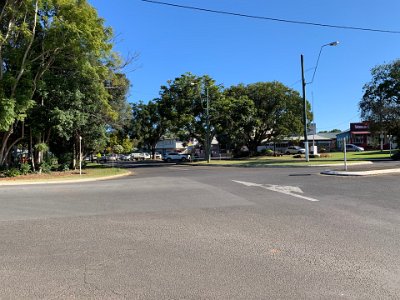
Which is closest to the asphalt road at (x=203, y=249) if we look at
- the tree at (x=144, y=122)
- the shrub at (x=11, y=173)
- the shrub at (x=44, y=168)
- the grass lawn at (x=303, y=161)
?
the shrub at (x=11, y=173)

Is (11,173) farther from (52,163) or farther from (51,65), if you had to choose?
(51,65)

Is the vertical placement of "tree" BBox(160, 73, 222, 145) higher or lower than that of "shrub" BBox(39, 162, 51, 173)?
higher

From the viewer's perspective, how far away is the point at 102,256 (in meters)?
5.80

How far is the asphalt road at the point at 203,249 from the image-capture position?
450 centimetres

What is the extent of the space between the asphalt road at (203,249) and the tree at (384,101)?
111ft

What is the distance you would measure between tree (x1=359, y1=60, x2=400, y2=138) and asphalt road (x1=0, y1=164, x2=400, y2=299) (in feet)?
111

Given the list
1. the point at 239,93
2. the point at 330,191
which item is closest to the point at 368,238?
the point at 330,191

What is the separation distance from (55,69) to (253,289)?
26.7m

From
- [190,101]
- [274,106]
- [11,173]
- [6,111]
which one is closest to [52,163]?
[11,173]

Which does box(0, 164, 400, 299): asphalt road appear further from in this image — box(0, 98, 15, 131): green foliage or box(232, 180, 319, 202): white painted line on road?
box(0, 98, 15, 131): green foliage

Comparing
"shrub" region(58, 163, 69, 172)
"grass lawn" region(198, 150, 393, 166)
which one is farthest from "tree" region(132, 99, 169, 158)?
"shrub" region(58, 163, 69, 172)

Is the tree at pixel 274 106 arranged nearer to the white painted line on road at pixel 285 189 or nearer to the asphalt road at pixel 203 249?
the white painted line on road at pixel 285 189

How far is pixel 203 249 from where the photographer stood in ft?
20.2

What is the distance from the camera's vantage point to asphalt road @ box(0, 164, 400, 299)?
14.8ft
